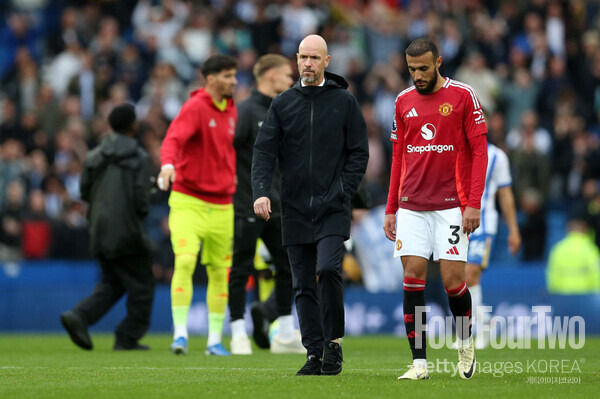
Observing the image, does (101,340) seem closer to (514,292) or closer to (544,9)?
(514,292)

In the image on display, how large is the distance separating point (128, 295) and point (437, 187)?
18.3 feet

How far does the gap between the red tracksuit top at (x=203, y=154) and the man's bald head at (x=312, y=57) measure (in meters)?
2.95

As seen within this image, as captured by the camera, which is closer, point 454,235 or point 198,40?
point 454,235

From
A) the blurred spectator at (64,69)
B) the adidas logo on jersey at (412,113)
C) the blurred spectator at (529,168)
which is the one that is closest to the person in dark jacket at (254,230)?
the adidas logo on jersey at (412,113)

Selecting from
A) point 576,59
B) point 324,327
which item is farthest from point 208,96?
point 576,59

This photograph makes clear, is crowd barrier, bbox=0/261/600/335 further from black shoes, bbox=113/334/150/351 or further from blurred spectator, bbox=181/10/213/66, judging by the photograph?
blurred spectator, bbox=181/10/213/66

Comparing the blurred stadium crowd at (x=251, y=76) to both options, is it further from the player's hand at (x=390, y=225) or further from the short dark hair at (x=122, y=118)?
the player's hand at (x=390, y=225)

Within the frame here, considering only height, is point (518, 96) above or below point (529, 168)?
above

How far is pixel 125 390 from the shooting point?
25.2 feet

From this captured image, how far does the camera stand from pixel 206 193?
11719 millimetres

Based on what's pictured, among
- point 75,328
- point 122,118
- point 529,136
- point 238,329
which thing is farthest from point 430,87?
point 529,136

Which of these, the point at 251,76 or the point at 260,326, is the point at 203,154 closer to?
the point at 260,326

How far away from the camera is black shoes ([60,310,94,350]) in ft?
41.3

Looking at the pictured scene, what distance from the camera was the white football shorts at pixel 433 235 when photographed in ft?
27.9
